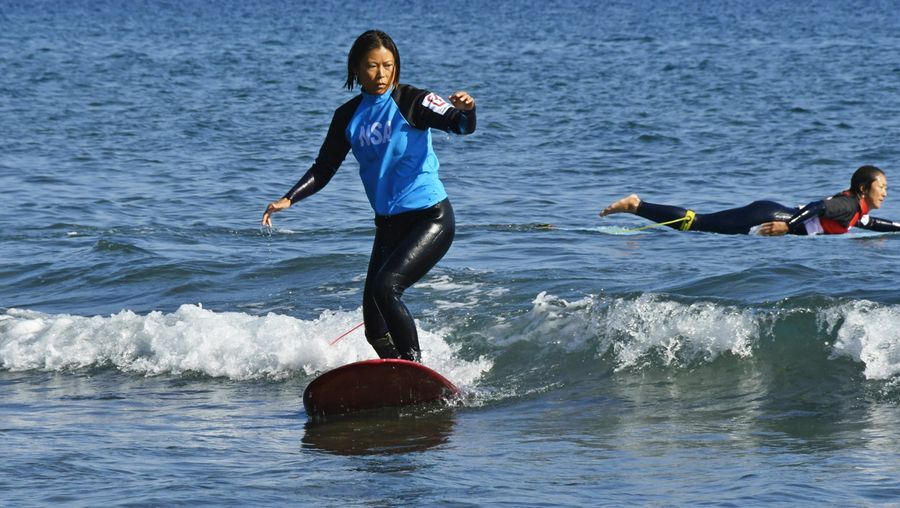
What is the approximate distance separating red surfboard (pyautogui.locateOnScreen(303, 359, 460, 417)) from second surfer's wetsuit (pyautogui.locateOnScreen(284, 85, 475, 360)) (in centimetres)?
25

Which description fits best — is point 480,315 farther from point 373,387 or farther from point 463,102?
point 463,102

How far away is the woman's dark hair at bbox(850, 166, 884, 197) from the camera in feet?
41.7

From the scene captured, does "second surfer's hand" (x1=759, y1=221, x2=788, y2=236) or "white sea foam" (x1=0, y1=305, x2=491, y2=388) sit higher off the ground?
"second surfer's hand" (x1=759, y1=221, x2=788, y2=236)

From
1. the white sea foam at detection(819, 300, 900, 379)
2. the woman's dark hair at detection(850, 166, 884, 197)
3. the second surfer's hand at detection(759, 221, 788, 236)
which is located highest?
the woman's dark hair at detection(850, 166, 884, 197)

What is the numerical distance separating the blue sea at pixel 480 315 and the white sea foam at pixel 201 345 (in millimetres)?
26

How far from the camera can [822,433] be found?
7.32 m

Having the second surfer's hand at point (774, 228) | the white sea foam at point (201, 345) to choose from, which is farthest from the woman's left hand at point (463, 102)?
the second surfer's hand at point (774, 228)

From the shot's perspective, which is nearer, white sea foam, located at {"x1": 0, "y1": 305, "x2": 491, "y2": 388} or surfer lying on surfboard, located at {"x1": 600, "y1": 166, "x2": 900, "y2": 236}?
white sea foam, located at {"x1": 0, "y1": 305, "x2": 491, "y2": 388}

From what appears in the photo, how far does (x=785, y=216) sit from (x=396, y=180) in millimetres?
6742

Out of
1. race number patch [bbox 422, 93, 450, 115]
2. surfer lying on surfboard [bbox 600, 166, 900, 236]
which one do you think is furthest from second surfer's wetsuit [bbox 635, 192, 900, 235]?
race number patch [bbox 422, 93, 450, 115]

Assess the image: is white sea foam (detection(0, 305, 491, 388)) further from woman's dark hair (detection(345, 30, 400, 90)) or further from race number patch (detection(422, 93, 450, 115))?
woman's dark hair (detection(345, 30, 400, 90))

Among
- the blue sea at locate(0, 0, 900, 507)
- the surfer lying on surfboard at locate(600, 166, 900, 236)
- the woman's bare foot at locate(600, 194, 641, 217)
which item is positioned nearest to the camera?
the blue sea at locate(0, 0, 900, 507)

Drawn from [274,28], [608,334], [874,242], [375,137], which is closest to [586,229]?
[874,242]

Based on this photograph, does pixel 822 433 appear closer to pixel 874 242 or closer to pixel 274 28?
pixel 874 242
